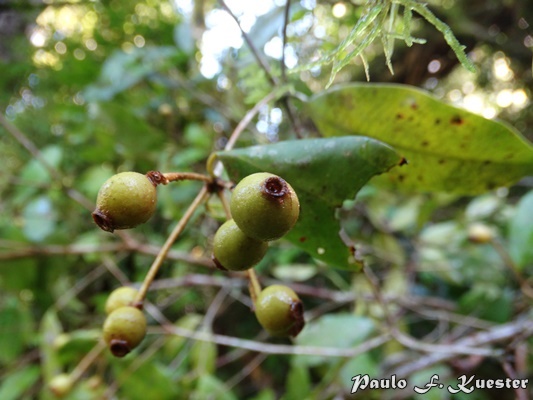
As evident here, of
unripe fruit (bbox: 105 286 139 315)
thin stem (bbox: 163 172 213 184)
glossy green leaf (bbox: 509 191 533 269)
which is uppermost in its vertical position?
glossy green leaf (bbox: 509 191 533 269)

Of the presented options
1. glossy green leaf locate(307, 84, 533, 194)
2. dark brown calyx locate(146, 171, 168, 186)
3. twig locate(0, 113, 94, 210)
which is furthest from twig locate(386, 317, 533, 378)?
twig locate(0, 113, 94, 210)

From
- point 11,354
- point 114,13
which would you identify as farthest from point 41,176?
point 114,13

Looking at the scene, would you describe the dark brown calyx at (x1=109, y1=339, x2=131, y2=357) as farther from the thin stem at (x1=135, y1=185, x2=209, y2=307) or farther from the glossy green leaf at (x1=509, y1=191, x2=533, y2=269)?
the glossy green leaf at (x1=509, y1=191, x2=533, y2=269)

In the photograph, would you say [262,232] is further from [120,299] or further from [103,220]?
[120,299]

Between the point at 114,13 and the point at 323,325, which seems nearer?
the point at 323,325

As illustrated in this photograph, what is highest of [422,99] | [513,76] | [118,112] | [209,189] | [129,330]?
[513,76]

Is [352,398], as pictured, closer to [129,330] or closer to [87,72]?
[129,330]
